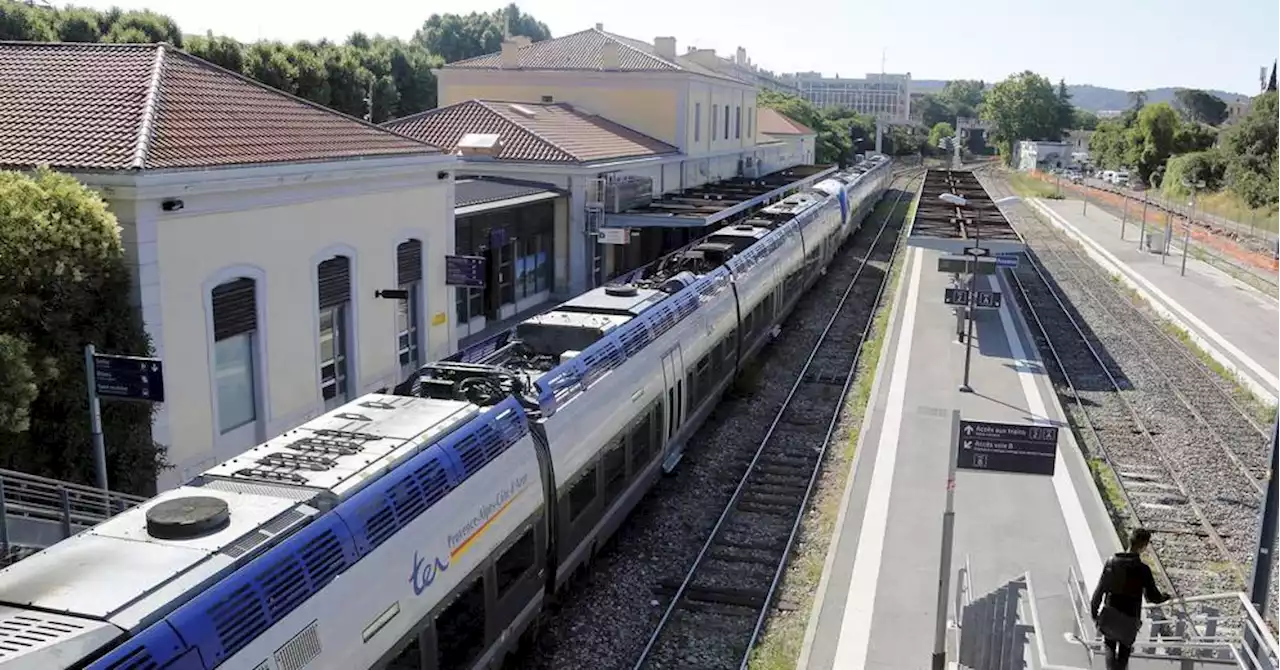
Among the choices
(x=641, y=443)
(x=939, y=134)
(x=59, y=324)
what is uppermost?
(x=939, y=134)

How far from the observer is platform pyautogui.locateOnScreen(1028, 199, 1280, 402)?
1024 inches

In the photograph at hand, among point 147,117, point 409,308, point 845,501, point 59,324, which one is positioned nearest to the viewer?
point 59,324

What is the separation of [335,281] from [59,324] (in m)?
6.45

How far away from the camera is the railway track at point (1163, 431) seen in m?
15.1

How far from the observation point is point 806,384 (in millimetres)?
23703

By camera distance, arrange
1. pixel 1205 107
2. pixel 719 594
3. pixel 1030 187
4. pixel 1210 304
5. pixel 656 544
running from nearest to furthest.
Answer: pixel 719 594
pixel 656 544
pixel 1210 304
pixel 1030 187
pixel 1205 107

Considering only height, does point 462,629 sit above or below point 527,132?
below

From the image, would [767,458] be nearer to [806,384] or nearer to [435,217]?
[806,384]

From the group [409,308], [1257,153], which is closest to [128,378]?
[409,308]

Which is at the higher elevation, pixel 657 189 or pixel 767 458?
pixel 657 189

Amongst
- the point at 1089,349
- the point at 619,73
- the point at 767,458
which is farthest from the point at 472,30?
the point at 767,458

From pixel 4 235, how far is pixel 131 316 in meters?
2.35

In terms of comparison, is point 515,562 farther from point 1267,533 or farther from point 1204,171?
point 1204,171

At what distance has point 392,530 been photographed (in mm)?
8227
